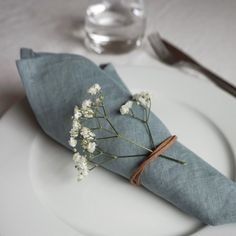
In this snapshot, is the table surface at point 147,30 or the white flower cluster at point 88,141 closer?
the white flower cluster at point 88,141

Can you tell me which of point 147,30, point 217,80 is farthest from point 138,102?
point 147,30

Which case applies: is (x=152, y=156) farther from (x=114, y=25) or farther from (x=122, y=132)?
(x=114, y=25)

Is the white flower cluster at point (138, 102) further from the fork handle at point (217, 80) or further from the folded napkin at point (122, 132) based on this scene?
the fork handle at point (217, 80)

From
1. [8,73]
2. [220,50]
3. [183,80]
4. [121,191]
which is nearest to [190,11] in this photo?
[220,50]

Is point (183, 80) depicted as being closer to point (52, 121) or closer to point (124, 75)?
point (124, 75)

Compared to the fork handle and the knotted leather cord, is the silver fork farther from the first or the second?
the knotted leather cord

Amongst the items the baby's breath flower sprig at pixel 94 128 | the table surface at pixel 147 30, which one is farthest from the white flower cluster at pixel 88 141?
the table surface at pixel 147 30

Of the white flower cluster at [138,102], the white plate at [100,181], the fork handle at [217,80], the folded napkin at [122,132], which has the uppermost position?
the white flower cluster at [138,102]

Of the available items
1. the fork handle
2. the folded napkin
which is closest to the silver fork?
the fork handle
